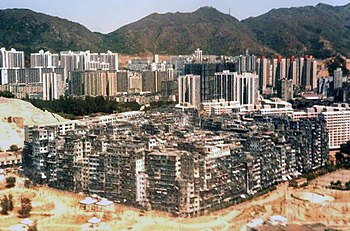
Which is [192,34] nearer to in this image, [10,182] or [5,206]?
[10,182]

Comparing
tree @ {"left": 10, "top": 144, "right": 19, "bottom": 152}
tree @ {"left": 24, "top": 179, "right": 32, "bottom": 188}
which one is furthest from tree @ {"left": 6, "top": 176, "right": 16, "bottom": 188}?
tree @ {"left": 10, "top": 144, "right": 19, "bottom": 152}

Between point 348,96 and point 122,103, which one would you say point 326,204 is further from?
point 122,103

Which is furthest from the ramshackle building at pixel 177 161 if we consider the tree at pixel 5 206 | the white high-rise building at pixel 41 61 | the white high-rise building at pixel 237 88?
the white high-rise building at pixel 41 61

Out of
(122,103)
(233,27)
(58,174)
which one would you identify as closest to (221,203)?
(58,174)

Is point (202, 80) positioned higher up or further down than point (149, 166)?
higher up

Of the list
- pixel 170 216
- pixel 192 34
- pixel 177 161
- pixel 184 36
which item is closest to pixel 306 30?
pixel 192 34

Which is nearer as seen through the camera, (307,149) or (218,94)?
(307,149)

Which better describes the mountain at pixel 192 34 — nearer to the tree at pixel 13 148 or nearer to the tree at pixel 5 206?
the tree at pixel 13 148
